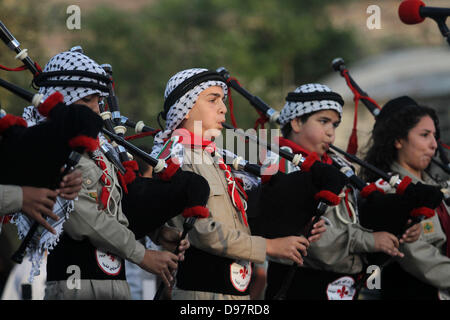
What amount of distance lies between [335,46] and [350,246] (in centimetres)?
1895

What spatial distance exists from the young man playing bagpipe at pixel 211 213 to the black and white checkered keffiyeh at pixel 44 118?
0.43 m

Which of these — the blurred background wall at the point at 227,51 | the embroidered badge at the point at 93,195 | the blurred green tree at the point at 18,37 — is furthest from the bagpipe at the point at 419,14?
the blurred green tree at the point at 18,37

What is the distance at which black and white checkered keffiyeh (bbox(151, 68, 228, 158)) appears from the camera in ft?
12.1

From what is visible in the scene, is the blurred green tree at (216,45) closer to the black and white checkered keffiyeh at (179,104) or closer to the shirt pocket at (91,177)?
the black and white checkered keffiyeh at (179,104)

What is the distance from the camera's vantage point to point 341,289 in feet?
13.6

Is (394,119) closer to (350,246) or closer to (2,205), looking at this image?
(350,246)

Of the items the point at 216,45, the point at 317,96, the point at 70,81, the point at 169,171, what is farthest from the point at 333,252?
the point at 216,45

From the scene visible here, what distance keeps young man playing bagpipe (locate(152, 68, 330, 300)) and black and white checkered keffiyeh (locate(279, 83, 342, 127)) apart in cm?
75

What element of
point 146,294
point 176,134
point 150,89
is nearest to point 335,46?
point 150,89

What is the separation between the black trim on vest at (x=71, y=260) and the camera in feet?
10.2

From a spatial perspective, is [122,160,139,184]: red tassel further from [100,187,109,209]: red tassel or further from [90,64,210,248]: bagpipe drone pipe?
[100,187,109,209]: red tassel

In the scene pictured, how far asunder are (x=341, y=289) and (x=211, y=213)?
41.5 inches

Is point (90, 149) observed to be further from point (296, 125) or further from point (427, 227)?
point (427, 227)

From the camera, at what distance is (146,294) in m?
5.51
